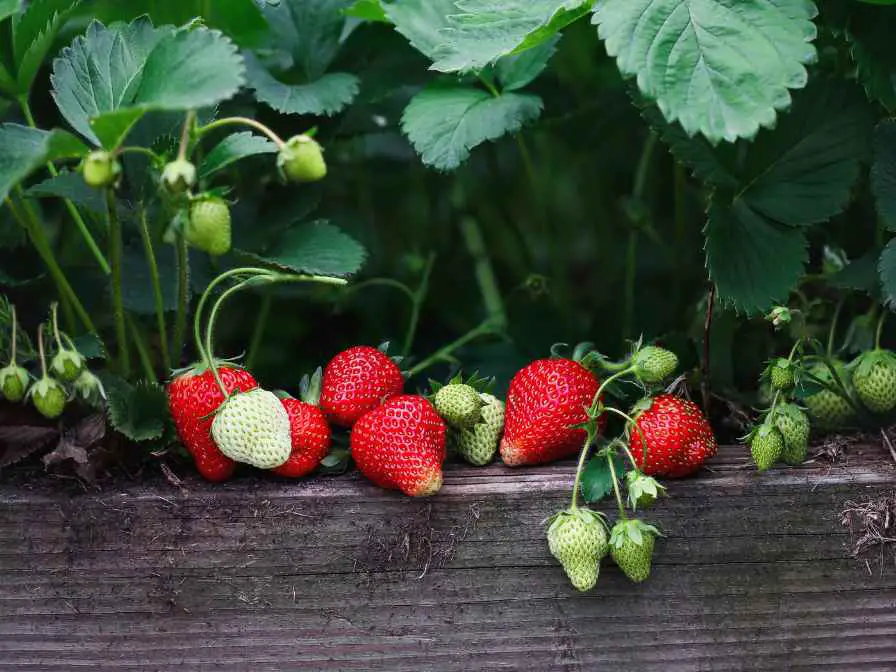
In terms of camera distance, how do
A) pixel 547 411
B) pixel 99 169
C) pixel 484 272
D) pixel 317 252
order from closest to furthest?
pixel 99 169
pixel 547 411
pixel 317 252
pixel 484 272

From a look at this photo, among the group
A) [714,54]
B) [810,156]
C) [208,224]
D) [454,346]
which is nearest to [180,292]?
[208,224]

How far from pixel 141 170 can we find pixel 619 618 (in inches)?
24.3

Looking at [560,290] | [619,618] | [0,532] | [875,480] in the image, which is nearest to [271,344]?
[560,290]

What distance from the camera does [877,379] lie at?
34.9 inches

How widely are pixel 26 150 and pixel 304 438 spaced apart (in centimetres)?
33

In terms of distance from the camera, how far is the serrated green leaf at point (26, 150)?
2.18 ft

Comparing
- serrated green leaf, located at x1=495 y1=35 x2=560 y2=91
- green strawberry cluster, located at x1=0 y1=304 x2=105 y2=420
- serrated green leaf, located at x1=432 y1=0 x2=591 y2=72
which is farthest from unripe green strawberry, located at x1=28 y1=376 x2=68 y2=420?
serrated green leaf, located at x1=495 y1=35 x2=560 y2=91

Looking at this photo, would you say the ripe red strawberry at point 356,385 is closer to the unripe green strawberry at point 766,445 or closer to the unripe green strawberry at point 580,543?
the unripe green strawberry at point 580,543

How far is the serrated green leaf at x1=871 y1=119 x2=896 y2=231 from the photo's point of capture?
89 cm

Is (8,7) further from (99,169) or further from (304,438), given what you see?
(304,438)

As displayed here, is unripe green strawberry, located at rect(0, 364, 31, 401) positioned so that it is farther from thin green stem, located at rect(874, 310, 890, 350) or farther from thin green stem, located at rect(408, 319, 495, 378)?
thin green stem, located at rect(874, 310, 890, 350)

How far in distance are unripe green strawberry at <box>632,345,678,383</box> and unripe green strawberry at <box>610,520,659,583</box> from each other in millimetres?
139

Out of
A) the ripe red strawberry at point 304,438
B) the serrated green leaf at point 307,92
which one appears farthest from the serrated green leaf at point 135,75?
the ripe red strawberry at point 304,438

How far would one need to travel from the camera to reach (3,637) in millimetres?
867
